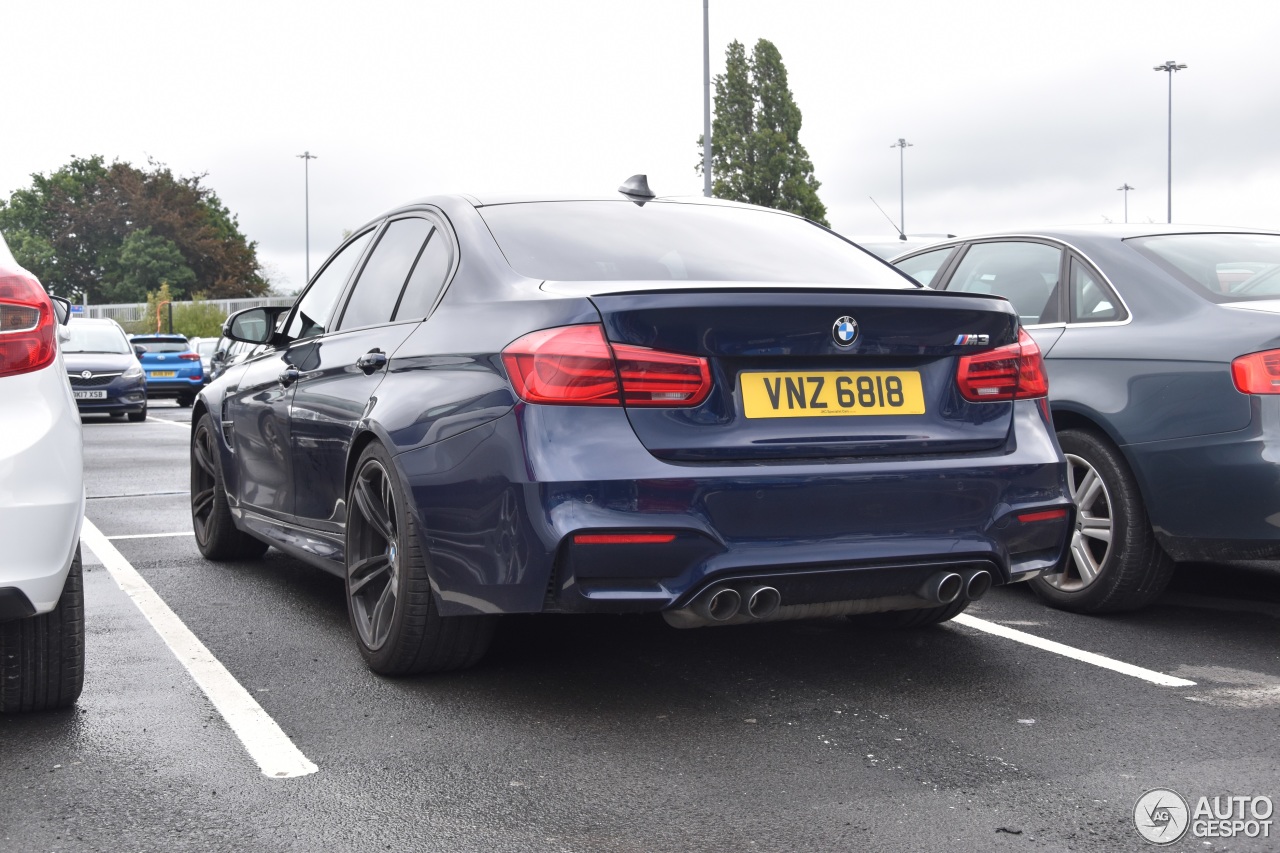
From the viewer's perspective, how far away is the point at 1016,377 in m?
4.02

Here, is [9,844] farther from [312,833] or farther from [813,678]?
[813,678]

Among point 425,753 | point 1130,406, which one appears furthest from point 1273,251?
point 425,753

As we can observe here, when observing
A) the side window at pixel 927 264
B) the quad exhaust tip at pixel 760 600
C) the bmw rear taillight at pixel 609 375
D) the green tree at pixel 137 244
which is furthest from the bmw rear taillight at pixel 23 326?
the green tree at pixel 137 244

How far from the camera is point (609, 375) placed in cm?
352

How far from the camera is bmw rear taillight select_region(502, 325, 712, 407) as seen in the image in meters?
3.52

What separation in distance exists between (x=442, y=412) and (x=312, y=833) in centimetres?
126

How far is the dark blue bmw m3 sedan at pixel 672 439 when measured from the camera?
3512 millimetres

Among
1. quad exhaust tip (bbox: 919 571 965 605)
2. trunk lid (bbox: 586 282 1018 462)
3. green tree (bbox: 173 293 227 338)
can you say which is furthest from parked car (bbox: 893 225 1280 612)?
green tree (bbox: 173 293 227 338)

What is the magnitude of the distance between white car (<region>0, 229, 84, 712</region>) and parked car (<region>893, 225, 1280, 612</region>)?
9.42 feet

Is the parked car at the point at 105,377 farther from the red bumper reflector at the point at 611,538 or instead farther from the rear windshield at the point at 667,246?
the red bumper reflector at the point at 611,538

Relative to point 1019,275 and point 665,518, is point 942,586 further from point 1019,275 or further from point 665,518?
point 1019,275

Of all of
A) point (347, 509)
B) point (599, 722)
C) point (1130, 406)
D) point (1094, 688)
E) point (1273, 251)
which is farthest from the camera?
point (1273, 251)

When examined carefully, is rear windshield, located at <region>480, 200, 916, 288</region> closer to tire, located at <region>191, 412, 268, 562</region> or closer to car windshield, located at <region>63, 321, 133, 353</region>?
tire, located at <region>191, 412, 268, 562</region>

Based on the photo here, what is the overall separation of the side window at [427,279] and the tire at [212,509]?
6.77 ft
